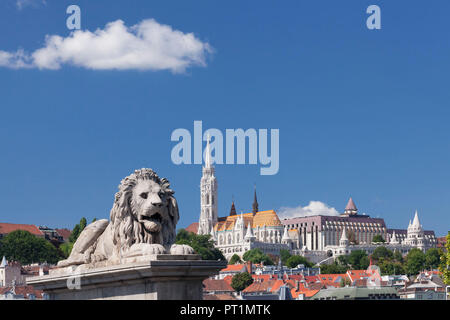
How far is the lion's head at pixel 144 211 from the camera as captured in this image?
12.3 meters

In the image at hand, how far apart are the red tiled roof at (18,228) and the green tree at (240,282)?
4976 centimetres

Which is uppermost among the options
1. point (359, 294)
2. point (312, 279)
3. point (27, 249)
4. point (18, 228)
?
point (18, 228)

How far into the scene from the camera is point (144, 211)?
12.3m

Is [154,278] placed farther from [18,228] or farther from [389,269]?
[389,269]

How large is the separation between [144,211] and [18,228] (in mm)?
174832

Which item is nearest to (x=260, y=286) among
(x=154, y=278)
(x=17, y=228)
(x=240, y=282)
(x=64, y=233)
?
(x=240, y=282)

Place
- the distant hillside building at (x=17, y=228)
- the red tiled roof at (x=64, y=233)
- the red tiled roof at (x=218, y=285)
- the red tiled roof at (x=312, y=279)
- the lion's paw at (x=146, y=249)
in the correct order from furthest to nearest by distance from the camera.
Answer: the red tiled roof at (x=64, y=233) < the distant hillside building at (x=17, y=228) < the red tiled roof at (x=312, y=279) < the red tiled roof at (x=218, y=285) < the lion's paw at (x=146, y=249)

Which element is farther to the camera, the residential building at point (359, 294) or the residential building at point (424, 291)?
the residential building at point (424, 291)

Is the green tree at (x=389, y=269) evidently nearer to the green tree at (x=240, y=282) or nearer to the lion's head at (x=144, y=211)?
the green tree at (x=240, y=282)

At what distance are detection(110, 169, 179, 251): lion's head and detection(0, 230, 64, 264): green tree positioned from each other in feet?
484

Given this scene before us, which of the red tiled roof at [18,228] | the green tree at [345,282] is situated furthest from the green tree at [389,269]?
the red tiled roof at [18,228]

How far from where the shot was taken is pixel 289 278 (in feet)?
491

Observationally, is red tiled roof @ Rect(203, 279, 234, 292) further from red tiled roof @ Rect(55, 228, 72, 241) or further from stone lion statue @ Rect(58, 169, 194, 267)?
stone lion statue @ Rect(58, 169, 194, 267)

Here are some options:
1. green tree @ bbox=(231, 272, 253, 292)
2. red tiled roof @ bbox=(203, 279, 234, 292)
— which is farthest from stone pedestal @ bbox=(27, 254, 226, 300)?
green tree @ bbox=(231, 272, 253, 292)
